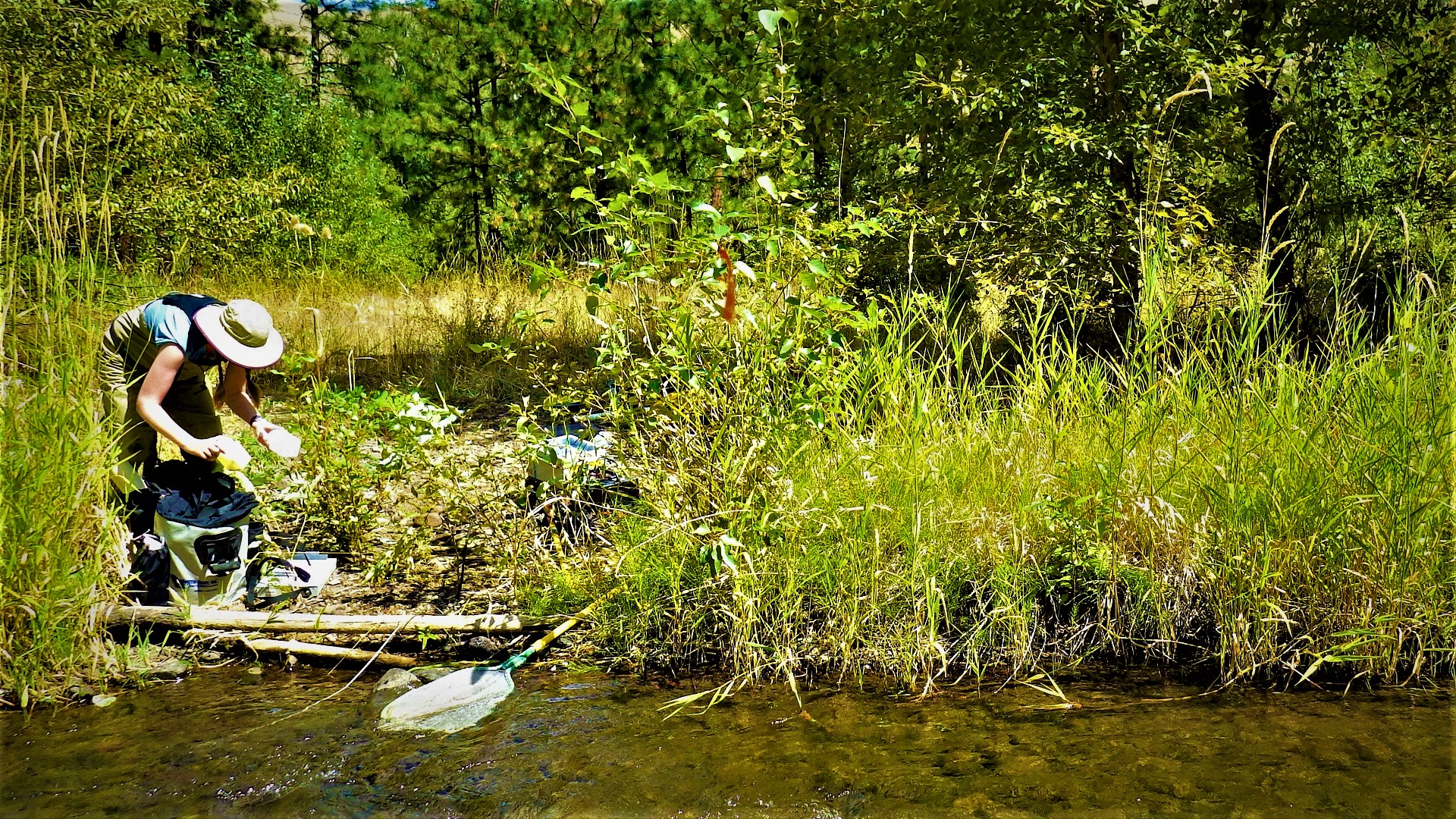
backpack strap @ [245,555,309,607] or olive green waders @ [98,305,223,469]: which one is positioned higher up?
olive green waders @ [98,305,223,469]

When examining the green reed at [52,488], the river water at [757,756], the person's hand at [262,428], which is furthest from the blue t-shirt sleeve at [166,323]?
the river water at [757,756]

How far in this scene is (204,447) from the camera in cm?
343

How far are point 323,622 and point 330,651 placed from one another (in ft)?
0.38

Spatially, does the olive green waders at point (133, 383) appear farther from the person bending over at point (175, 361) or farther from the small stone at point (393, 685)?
the small stone at point (393, 685)

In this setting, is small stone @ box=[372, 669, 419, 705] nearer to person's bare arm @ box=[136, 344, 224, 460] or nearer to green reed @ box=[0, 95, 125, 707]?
green reed @ box=[0, 95, 125, 707]

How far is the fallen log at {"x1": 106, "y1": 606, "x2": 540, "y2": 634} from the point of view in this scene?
10.9 feet

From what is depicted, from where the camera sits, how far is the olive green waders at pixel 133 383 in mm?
3471

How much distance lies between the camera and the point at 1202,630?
327cm

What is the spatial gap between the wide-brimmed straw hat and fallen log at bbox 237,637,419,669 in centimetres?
94

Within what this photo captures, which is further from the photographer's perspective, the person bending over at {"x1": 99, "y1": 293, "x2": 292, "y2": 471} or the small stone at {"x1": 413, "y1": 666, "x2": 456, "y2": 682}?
the person bending over at {"x1": 99, "y1": 293, "x2": 292, "y2": 471}

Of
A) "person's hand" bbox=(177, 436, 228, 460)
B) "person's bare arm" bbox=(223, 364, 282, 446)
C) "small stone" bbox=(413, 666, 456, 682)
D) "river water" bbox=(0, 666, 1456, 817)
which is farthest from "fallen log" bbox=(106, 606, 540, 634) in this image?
"person's bare arm" bbox=(223, 364, 282, 446)

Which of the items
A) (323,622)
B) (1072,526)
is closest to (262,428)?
(323,622)

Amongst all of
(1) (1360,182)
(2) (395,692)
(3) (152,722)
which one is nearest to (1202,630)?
(2) (395,692)

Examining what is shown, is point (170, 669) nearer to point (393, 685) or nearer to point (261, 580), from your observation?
point (261, 580)
